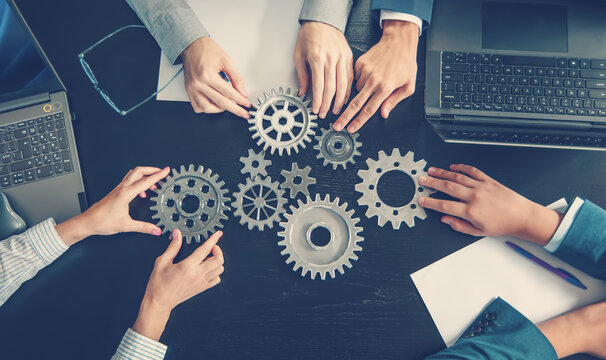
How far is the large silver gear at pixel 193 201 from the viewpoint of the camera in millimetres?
1325

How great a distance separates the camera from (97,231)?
4.26 ft

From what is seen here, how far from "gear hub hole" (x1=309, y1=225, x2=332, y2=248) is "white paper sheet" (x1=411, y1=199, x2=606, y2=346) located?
11.8 inches

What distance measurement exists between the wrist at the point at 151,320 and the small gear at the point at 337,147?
70cm

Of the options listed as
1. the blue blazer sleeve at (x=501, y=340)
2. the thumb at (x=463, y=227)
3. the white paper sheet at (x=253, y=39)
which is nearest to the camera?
the blue blazer sleeve at (x=501, y=340)

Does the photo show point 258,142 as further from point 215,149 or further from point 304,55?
point 304,55

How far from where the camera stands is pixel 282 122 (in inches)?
54.2

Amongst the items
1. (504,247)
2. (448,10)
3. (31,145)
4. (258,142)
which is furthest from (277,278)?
(448,10)

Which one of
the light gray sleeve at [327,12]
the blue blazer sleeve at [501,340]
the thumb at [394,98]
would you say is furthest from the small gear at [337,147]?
the blue blazer sleeve at [501,340]

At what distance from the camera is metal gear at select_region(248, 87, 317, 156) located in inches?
53.0

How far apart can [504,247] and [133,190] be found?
3.96 feet

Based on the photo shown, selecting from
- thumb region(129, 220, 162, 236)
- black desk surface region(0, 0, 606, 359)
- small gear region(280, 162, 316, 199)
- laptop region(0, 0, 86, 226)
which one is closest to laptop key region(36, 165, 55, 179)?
laptop region(0, 0, 86, 226)

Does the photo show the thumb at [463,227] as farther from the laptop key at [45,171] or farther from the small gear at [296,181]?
the laptop key at [45,171]

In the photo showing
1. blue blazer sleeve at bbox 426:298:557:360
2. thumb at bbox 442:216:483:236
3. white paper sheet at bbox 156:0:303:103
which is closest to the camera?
blue blazer sleeve at bbox 426:298:557:360

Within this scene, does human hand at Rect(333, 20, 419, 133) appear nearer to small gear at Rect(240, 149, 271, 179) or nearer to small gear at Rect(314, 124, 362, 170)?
small gear at Rect(314, 124, 362, 170)
